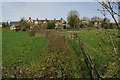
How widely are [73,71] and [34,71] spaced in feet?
5.98

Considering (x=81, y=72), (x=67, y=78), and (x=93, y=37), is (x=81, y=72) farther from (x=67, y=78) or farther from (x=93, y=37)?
(x=93, y=37)

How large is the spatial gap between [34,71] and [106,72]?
3249mm

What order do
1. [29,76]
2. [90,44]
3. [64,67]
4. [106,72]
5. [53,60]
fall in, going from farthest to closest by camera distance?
[90,44], [53,60], [64,67], [106,72], [29,76]

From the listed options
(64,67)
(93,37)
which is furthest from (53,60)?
(93,37)

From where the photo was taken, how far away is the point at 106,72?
16.9 feet

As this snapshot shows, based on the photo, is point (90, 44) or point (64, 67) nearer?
point (64, 67)

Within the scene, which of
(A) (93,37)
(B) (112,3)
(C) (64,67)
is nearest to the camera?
(B) (112,3)

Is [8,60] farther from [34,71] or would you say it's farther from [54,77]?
[54,77]

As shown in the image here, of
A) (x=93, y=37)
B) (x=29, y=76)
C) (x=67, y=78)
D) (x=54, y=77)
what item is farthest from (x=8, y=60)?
(x=93, y=37)

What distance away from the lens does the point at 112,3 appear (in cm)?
125

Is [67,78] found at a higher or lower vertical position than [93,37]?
lower

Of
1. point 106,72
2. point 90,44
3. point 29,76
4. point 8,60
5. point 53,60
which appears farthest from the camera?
point 90,44

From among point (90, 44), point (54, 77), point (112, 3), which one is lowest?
point (54, 77)

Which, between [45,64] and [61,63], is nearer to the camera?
[45,64]
